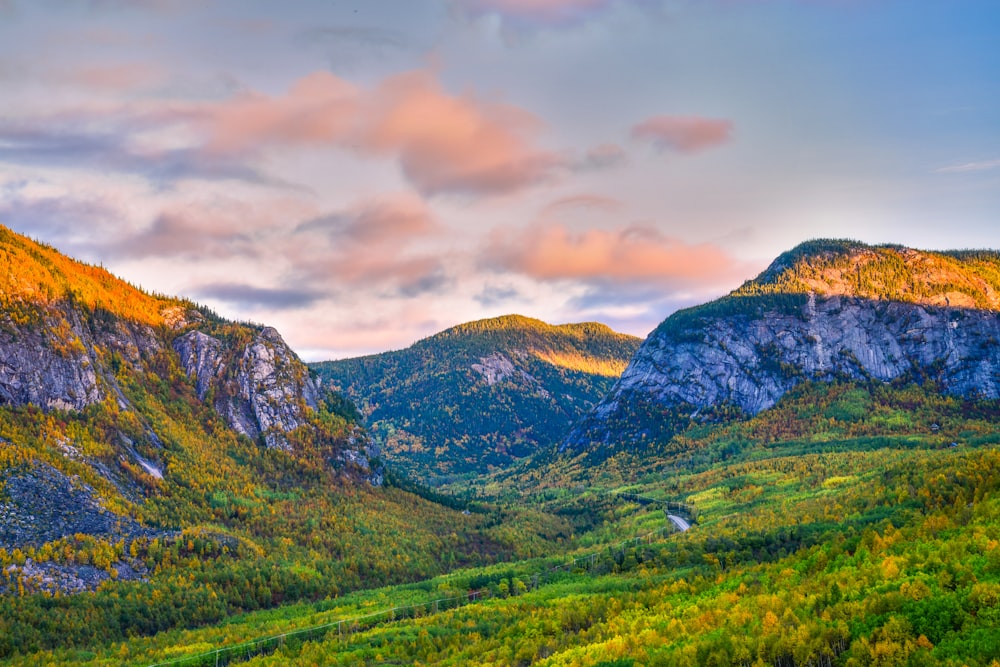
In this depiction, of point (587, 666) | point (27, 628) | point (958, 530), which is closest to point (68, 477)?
point (27, 628)

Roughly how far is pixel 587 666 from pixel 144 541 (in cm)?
14022

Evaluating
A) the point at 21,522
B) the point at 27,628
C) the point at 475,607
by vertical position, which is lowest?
the point at 475,607

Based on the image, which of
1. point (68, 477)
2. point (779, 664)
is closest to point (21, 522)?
point (68, 477)

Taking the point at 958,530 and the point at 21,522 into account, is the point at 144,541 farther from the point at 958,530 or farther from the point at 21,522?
the point at 958,530

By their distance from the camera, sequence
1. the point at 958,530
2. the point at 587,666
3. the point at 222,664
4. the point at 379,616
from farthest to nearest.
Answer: the point at 379,616 → the point at 222,664 → the point at 958,530 → the point at 587,666

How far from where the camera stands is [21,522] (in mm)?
172250

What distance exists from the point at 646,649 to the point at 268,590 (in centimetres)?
12923

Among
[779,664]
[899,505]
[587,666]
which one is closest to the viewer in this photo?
[779,664]

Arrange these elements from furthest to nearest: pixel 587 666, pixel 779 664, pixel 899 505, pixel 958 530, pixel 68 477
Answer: pixel 68 477, pixel 899 505, pixel 958 530, pixel 587 666, pixel 779 664

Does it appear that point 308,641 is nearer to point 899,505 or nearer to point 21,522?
point 21,522

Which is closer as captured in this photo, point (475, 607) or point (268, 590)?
point (475, 607)

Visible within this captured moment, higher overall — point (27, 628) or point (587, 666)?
point (27, 628)

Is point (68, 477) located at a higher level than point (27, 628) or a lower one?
higher

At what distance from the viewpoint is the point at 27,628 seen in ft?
484
